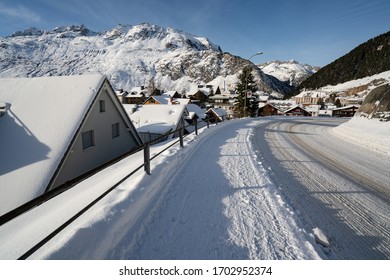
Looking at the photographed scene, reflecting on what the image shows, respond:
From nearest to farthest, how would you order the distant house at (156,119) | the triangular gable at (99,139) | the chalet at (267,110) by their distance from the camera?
the triangular gable at (99,139), the distant house at (156,119), the chalet at (267,110)

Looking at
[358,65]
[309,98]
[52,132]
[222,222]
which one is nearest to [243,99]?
[52,132]

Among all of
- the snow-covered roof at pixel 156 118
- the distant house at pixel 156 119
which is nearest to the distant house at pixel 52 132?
the distant house at pixel 156 119

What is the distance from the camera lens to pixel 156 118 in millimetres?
28500

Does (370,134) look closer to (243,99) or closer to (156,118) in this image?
(156,118)

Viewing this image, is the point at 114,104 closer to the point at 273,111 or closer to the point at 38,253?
the point at 38,253

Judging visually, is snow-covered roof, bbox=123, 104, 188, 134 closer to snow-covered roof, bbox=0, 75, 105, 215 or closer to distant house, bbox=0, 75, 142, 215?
distant house, bbox=0, 75, 142, 215

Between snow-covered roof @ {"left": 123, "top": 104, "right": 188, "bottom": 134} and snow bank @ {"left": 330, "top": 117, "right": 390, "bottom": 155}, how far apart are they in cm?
1850

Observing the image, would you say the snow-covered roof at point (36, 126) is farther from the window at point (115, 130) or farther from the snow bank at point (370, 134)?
the snow bank at point (370, 134)

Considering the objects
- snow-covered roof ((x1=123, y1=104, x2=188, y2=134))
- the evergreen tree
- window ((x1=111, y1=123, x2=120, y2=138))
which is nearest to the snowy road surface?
window ((x1=111, y1=123, x2=120, y2=138))

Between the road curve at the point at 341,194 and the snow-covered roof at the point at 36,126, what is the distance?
9.37 meters

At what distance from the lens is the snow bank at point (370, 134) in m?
9.23

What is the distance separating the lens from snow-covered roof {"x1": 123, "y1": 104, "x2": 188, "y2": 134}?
26.2 meters

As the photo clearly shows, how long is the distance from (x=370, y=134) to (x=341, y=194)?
8012 mm

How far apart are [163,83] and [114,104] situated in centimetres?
17394
